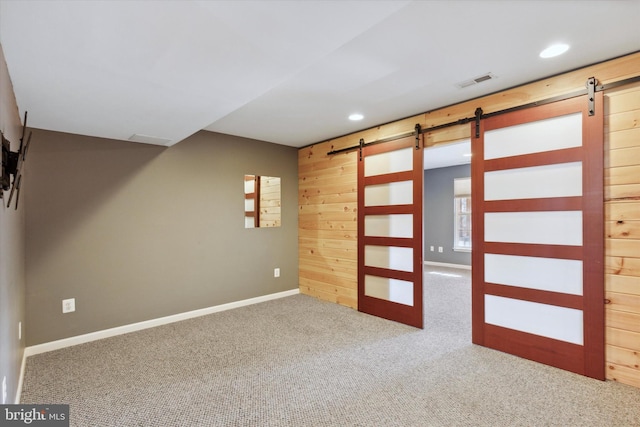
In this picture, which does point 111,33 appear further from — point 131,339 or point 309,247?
point 309,247

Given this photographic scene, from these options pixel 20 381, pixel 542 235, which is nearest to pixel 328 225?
pixel 542 235

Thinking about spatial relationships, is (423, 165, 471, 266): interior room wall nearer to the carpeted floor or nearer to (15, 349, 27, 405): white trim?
the carpeted floor

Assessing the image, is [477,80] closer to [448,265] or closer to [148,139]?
[148,139]

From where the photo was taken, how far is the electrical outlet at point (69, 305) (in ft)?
10.0

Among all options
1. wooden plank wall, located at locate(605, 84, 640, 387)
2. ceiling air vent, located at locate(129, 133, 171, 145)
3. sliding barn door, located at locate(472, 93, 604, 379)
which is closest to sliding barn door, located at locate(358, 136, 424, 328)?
sliding barn door, located at locate(472, 93, 604, 379)

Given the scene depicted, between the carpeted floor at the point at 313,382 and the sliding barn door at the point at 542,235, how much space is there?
24cm

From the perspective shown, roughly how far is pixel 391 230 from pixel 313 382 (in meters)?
1.97

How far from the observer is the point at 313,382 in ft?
7.65

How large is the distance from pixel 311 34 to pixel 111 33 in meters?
0.92

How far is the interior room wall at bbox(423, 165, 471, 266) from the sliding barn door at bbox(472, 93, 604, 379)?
15.2 feet

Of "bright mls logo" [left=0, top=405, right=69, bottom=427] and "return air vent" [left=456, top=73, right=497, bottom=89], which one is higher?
"return air vent" [left=456, top=73, right=497, bottom=89]

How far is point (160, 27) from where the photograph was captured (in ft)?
4.61

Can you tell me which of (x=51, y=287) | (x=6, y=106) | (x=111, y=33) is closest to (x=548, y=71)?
(x=111, y=33)

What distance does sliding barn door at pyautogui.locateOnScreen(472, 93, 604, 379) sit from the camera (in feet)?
7.65
